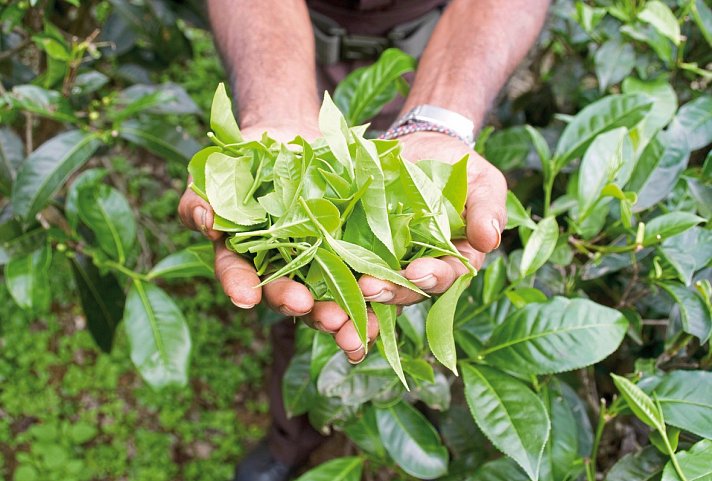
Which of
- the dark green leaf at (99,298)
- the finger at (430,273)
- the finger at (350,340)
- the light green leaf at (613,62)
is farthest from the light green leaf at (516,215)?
the dark green leaf at (99,298)

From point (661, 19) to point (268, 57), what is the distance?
0.78 m

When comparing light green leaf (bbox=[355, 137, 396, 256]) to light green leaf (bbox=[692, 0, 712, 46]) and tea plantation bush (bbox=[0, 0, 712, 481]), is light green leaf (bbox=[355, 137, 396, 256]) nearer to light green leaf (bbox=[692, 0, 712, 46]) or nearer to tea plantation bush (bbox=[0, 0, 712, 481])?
tea plantation bush (bbox=[0, 0, 712, 481])

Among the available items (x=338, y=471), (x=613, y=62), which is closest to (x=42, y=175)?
(x=338, y=471)

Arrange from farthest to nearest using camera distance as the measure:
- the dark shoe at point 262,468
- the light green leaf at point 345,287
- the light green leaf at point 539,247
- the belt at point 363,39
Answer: the dark shoe at point 262,468, the belt at point 363,39, the light green leaf at point 539,247, the light green leaf at point 345,287

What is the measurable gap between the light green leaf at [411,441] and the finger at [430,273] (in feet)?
1.55

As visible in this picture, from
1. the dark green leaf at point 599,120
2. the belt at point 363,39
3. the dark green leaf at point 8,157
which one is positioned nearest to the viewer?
the dark green leaf at point 599,120

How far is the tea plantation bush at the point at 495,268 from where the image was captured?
3.40 ft

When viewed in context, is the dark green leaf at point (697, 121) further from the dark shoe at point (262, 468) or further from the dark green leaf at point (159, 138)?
the dark shoe at point (262, 468)

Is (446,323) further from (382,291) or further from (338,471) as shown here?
(338,471)

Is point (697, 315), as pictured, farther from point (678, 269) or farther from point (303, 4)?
point (303, 4)

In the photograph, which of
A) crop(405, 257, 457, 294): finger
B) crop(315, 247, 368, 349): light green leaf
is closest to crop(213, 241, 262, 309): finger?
crop(315, 247, 368, 349): light green leaf

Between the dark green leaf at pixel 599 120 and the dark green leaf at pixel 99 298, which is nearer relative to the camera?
the dark green leaf at pixel 599 120

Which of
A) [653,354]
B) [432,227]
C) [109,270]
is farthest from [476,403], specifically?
[109,270]

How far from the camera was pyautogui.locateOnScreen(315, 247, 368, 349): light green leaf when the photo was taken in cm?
84
